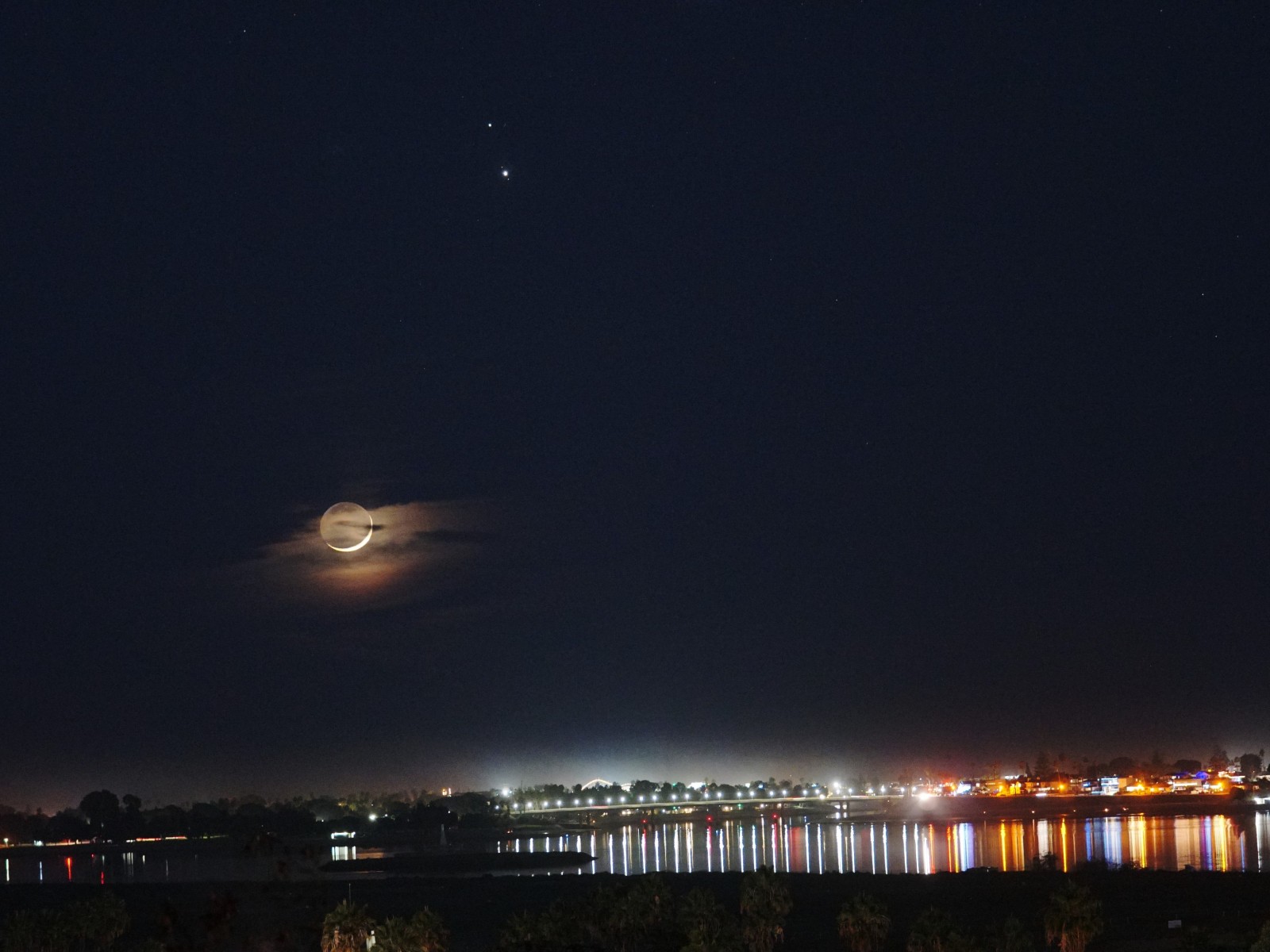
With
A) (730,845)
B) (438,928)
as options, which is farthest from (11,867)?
(438,928)

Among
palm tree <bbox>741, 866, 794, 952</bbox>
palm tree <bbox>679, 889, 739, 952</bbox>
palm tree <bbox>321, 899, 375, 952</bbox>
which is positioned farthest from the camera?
palm tree <bbox>741, 866, 794, 952</bbox>

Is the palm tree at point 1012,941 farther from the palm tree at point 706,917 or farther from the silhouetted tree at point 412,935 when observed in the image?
the silhouetted tree at point 412,935

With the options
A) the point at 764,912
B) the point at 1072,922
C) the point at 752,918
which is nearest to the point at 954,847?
the point at 764,912

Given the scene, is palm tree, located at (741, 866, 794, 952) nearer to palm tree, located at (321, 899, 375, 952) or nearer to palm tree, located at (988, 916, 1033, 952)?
palm tree, located at (988, 916, 1033, 952)

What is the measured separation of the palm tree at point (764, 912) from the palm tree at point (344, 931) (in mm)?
12369

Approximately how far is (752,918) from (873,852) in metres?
85.2

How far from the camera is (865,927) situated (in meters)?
47.0

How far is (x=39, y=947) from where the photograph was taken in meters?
50.8

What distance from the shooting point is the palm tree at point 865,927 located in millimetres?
46906

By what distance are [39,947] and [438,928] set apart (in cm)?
1685

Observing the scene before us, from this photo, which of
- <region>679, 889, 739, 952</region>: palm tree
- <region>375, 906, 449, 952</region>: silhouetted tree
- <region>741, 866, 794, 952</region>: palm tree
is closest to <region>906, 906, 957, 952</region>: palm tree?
<region>679, 889, 739, 952</region>: palm tree

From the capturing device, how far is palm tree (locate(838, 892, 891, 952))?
1847 inches

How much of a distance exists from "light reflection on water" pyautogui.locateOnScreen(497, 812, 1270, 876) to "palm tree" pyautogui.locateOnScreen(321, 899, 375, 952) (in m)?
55.8

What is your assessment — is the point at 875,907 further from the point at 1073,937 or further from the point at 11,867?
the point at 11,867
